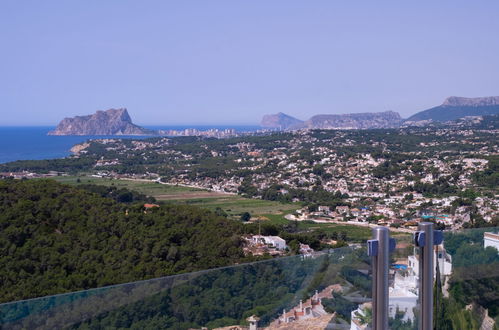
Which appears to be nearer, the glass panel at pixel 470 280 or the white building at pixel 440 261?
the white building at pixel 440 261

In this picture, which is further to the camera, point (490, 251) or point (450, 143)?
point (450, 143)

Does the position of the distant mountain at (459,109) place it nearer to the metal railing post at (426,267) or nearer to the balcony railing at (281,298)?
the balcony railing at (281,298)

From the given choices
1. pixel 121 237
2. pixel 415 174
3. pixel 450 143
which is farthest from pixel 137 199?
pixel 450 143

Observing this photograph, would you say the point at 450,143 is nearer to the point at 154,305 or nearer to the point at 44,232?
the point at 44,232

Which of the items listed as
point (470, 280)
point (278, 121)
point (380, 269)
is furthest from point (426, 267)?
point (278, 121)

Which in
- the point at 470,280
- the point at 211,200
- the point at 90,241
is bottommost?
the point at 211,200

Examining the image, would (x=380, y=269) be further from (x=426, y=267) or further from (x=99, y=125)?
(x=99, y=125)

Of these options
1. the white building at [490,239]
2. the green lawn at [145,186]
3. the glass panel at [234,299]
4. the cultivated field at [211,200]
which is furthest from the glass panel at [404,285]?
the green lawn at [145,186]
